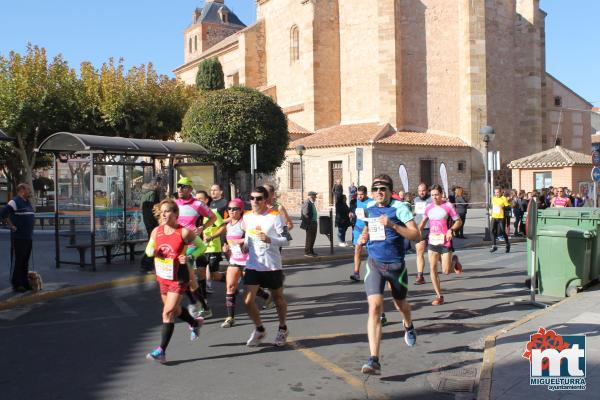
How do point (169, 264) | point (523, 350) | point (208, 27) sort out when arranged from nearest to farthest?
point (523, 350) → point (169, 264) → point (208, 27)

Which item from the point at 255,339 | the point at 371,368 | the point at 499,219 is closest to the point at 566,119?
the point at 499,219

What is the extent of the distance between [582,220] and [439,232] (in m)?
3.33

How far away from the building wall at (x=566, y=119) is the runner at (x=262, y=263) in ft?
135

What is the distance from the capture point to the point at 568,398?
14.7 ft

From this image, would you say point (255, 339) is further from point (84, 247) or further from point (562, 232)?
point (84, 247)

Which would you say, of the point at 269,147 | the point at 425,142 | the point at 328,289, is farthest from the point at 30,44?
the point at 328,289

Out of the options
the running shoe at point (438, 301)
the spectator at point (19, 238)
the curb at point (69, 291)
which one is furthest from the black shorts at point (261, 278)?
the spectator at point (19, 238)

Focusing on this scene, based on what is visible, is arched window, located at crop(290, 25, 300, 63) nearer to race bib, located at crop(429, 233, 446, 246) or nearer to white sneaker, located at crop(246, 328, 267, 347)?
race bib, located at crop(429, 233, 446, 246)

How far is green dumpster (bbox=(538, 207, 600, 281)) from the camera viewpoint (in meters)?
9.98

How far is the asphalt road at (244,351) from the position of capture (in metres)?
5.07

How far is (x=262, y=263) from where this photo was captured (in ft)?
21.3

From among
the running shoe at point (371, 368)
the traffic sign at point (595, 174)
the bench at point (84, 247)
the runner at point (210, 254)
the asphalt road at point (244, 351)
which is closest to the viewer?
the asphalt road at point (244, 351)

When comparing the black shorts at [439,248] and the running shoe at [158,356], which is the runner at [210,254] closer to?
the running shoe at [158,356]

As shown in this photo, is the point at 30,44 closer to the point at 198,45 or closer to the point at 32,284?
the point at 32,284
